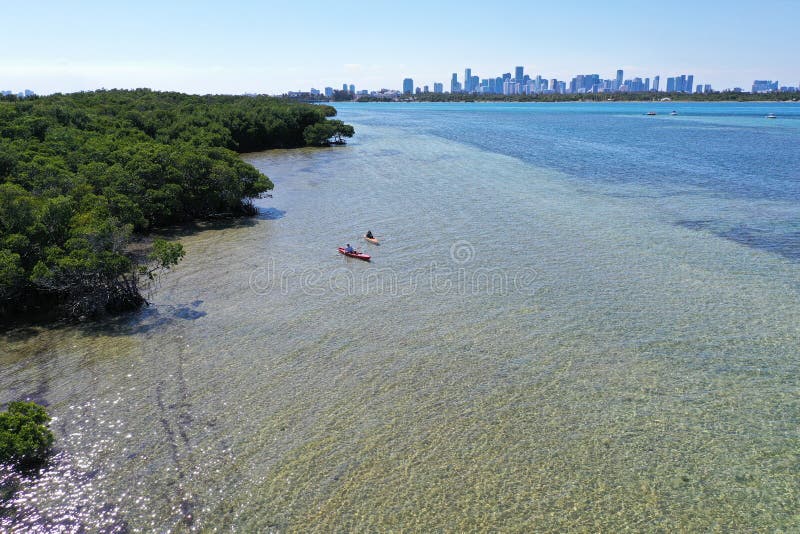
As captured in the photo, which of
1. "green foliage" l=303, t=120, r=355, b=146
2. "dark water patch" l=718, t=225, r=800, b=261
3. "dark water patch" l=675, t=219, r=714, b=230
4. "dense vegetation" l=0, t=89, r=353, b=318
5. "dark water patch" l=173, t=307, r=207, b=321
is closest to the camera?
"dense vegetation" l=0, t=89, r=353, b=318

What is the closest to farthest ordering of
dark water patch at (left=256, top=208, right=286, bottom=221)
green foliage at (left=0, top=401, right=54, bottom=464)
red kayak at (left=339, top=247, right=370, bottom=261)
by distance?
green foliage at (left=0, top=401, right=54, bottom=464) → red kayak at (left=339, top=247, right=370, bottom=261) → dark water patch at (left=256, top=208, right=286, bottom=221)

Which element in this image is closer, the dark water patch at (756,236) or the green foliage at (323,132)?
the dark water patch at (756,236)

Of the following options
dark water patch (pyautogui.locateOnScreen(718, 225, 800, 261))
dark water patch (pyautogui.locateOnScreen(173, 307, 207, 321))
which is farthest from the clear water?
dark water patch (pyautogui.locateOnScreen(718, 225, 800, 261))

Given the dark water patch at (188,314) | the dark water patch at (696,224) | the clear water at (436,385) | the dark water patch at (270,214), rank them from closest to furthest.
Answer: the clear water at (436,385), the dark water patch at (188,314), the dark water patch at (696,224), the dark water patch at (270,214)

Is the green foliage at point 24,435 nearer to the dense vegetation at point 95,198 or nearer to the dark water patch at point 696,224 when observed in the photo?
the dense vegetation at point 95,198

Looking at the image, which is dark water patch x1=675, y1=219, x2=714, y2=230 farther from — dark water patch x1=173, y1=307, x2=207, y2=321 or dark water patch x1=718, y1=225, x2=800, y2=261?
dark water patch x1=173, y1=307, x2=207, y2=321

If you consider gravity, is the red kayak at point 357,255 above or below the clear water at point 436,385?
above

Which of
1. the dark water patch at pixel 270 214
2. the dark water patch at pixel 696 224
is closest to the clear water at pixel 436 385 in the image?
the dark water patch at pixel 696 224
